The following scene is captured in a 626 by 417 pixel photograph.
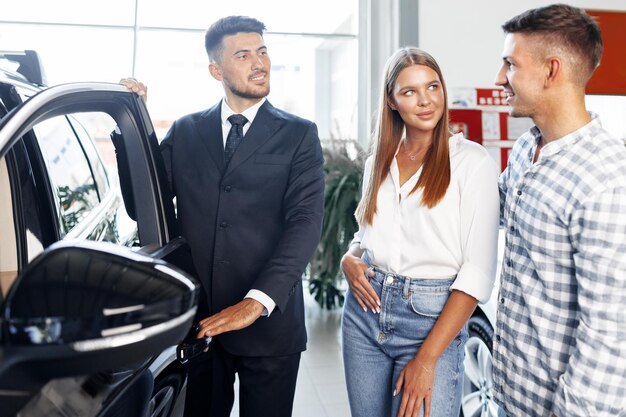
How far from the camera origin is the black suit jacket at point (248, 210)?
1.80 m

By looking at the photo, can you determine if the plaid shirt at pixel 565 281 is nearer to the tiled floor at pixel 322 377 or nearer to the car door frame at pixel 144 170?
the car door frame at pixel 144 170

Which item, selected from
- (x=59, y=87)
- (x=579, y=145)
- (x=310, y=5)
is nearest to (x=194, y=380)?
(x=59, y=87)

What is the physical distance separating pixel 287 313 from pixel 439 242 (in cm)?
52

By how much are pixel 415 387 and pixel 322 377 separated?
7.54 ft

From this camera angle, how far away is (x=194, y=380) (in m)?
1.73

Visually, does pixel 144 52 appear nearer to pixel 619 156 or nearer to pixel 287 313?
pixel 287 313

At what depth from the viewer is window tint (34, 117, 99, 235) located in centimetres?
128

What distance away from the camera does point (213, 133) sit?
6.22 feet

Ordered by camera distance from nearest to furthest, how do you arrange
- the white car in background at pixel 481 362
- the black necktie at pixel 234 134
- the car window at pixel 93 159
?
the car window at pixel 93 159 < the black necktie at pixel 234 134 < the white car in background at pixel 481 362

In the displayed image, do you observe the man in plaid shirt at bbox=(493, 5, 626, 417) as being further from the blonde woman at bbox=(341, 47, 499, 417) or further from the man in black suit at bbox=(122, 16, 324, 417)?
the man in black suit at bbox=(122, 16, 324, 417)

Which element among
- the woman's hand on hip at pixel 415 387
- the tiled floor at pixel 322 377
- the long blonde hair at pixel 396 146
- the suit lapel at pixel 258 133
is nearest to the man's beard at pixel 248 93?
the suit lapel at pixel 258 133

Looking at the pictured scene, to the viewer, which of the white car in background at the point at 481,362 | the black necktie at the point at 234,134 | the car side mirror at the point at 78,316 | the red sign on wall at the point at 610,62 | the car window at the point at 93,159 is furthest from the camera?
the red sign on wall at the point at 610,62

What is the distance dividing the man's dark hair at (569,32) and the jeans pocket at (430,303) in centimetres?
60

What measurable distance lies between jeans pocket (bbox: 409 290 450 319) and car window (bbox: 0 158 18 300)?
94cm
